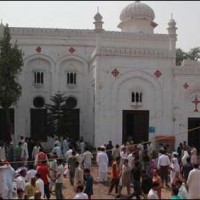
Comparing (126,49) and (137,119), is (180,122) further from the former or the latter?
(126,49)

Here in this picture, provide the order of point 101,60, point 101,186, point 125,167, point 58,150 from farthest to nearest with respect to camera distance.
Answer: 1. point 101,60
2. point 58,150
3. point 101,186
4. point 125,167

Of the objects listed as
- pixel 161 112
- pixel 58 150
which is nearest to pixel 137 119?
pixel 161 112

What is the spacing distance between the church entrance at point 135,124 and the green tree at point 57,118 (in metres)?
3.27

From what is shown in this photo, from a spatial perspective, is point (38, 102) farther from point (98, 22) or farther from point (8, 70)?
point (98, 22)

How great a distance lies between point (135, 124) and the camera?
90.0 feet

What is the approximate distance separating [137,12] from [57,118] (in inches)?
403

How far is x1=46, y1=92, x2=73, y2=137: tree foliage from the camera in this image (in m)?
26.9

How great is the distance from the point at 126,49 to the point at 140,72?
1551 mm

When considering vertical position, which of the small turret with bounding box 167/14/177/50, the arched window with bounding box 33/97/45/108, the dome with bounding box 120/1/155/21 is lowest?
the arched window with bounding box 33/97/45/108

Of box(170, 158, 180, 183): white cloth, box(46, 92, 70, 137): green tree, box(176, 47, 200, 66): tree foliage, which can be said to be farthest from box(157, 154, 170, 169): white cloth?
box(176, 47, 200, 66): tree foliage

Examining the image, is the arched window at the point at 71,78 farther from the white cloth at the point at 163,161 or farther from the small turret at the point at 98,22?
the white cloth at the point at 163,161

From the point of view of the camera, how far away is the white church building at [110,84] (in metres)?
26.9

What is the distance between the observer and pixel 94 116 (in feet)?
89.1

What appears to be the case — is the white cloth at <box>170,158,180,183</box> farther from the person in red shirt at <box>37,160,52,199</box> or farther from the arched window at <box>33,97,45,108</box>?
the arched window at <box>33,97,45,108</box>
